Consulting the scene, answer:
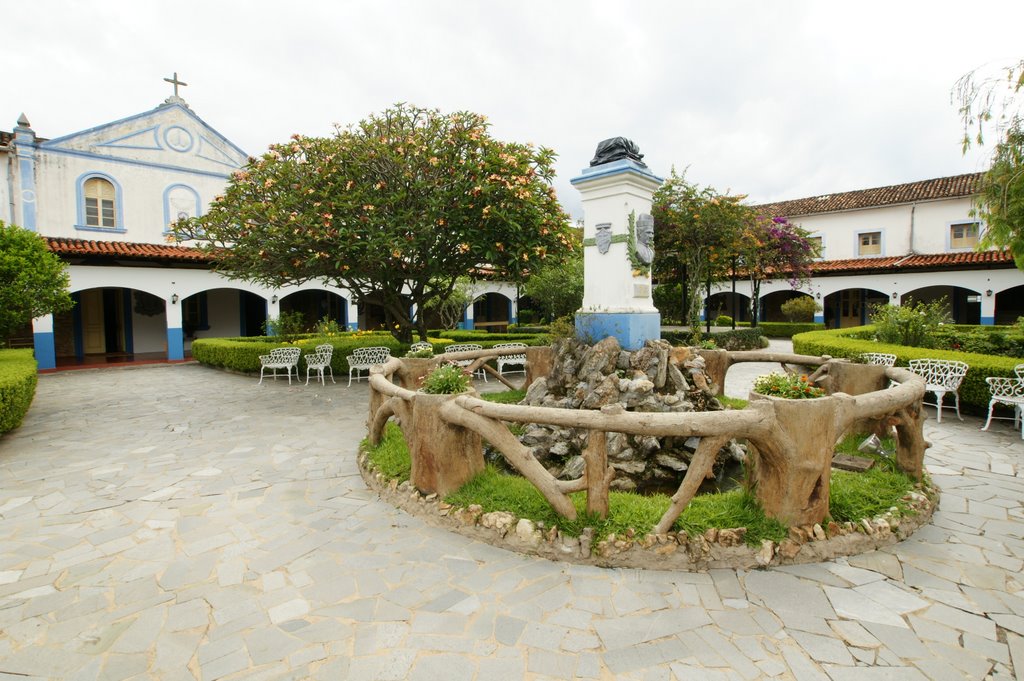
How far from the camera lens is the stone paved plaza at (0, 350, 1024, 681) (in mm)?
2527

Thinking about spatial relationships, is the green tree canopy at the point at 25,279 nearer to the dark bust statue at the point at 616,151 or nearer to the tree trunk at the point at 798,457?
the dark bust statue at the point at 616,151

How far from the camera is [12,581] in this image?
3.35m

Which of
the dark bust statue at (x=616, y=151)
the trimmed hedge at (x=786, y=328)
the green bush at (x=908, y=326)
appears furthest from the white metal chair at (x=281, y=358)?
the trimmed hedge at (x=786, y=328)

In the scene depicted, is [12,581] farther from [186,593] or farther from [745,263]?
[745,263]

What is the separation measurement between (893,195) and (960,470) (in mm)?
24829

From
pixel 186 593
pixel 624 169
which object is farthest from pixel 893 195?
pixel 186 593

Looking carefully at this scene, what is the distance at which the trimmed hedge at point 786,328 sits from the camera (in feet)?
81.7

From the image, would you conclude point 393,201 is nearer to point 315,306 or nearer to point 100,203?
point 100,203

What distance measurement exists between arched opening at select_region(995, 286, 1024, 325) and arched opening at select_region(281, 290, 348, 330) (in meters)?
28.0

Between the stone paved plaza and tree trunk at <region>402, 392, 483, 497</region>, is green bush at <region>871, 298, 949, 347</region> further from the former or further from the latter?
tree trunk at <region>402, 392, 483, 497</region>

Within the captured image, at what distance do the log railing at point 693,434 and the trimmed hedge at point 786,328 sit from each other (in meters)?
22.9

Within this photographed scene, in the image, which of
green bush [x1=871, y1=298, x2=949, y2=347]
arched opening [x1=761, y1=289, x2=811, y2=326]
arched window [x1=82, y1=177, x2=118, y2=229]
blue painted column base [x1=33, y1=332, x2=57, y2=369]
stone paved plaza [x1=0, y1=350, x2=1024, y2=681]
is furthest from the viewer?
arched opening [x1=761, y1=289, x2=811, y2=326]

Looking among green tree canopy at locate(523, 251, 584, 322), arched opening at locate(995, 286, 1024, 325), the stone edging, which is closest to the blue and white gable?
green tree canopy at locate(523, 251, 584, 322)

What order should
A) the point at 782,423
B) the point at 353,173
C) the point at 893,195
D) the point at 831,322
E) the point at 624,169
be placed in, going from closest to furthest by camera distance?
the point at 782,423, the point at 624,169, the point at 353,173, the point at 893,195, the point at 831,322
